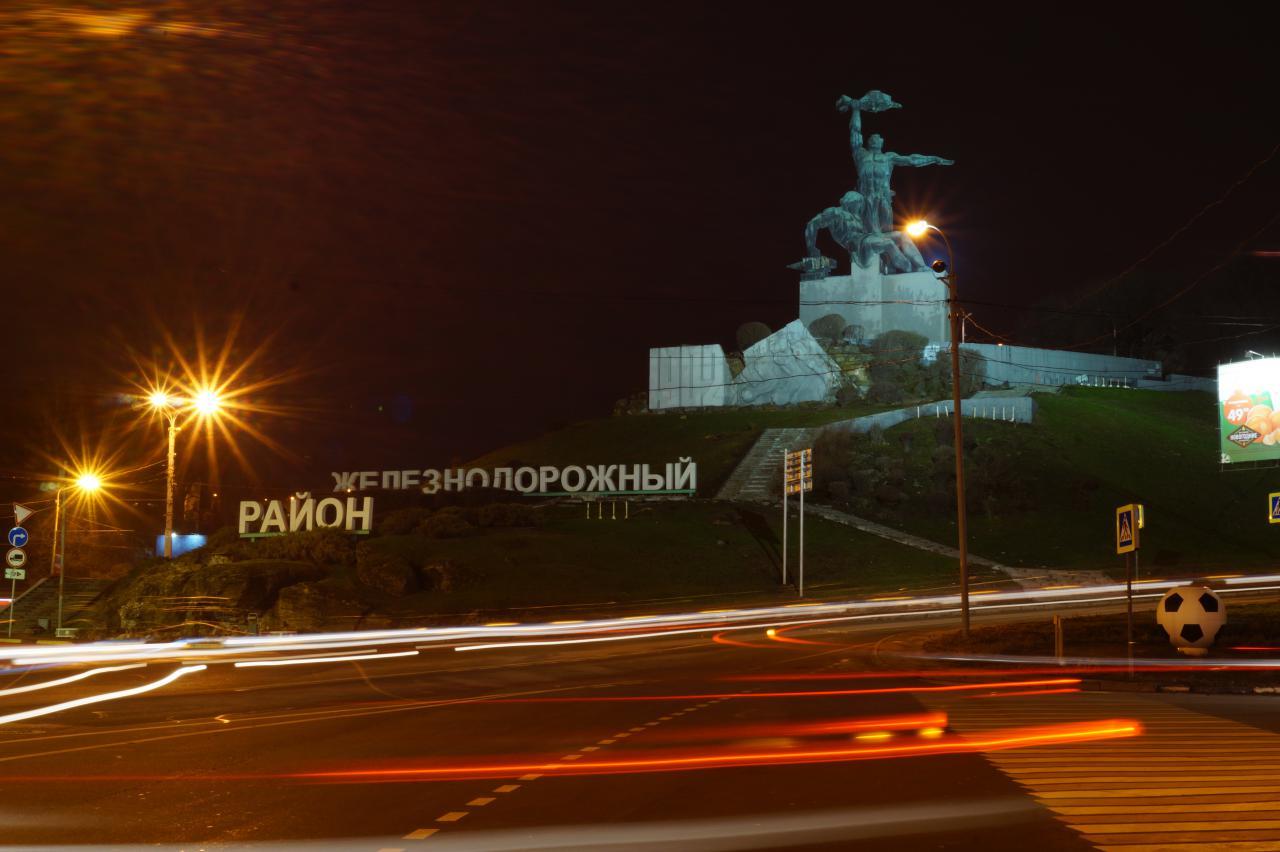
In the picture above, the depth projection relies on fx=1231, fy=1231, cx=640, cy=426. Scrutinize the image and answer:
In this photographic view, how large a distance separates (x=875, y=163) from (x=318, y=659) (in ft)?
317

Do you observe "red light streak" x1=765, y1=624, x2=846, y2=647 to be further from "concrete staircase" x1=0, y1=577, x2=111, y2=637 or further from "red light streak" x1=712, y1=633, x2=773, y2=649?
"concrete staircase" x1=0, y1=577, x2=111, y2=637

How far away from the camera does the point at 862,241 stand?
381ft

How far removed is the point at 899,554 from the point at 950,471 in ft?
47.9

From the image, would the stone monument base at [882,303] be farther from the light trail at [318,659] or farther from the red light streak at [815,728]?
the red light streak at [815,728]

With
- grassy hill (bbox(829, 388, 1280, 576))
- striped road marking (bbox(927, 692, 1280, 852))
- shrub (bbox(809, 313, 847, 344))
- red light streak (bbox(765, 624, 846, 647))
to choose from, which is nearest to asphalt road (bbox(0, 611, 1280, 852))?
striped road marking (bbox(927, 692, 1280, 852))

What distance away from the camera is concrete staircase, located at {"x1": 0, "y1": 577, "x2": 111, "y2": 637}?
5300 cm

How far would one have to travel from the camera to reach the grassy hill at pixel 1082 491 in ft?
208

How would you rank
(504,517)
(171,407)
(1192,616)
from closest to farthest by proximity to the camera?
(1192,616), (171,407), (504,517)

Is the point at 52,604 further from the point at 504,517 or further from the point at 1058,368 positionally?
the point at 1058,368

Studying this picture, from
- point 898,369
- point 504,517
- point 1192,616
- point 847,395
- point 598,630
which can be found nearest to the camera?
point 1192,616

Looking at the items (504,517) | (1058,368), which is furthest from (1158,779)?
(1058,368)

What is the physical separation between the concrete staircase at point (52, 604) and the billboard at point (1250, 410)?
44473 mm

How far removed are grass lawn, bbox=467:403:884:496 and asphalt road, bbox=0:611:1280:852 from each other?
61566mm

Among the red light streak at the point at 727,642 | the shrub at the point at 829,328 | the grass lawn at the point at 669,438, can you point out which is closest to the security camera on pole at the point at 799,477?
the red light streak at the point at 727,642
